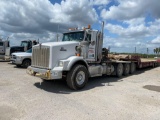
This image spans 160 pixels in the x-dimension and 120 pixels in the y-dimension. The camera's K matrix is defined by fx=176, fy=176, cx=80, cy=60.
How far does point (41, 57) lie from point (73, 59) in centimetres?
139

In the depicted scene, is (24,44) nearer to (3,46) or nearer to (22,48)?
(22,48)

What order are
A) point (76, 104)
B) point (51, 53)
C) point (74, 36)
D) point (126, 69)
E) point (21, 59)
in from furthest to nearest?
point (21, 59)
point (126, 69)
point (74, 36)
point (51, 53)
point (76, 104)

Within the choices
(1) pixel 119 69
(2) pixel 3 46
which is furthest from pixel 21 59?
(1) pixel 119 69

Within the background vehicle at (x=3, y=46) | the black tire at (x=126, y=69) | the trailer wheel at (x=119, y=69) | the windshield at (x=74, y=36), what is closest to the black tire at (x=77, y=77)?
the windshield at (x=74, y=36)

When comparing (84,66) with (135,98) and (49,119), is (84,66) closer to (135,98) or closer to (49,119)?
(135,98)

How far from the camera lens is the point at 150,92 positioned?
25.4ft

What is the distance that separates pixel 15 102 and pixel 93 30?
16.9 feet

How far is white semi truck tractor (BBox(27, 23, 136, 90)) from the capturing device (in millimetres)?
7184

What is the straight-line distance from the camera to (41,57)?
24.8 feet

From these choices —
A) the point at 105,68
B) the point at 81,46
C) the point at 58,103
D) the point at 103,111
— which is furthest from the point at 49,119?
the point at 105,68

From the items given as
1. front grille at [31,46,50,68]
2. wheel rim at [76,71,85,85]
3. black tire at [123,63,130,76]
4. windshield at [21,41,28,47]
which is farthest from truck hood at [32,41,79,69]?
windshield at [21,41,28,47]

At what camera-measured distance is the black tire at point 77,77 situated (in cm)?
746

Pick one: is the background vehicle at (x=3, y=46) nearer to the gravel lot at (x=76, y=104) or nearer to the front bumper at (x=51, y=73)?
the gravel lot at (x=76, y=104)

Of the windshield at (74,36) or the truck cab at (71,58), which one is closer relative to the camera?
the truck cab at (71,58)
